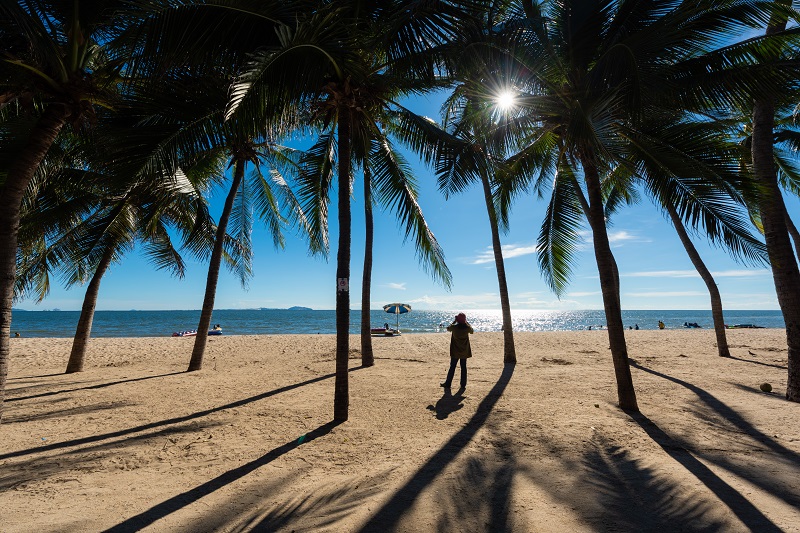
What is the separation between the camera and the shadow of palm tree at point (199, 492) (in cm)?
291

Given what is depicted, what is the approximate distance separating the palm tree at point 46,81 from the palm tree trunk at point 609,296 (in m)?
7.13

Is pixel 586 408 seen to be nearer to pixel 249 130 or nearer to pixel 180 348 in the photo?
pixel 249 130

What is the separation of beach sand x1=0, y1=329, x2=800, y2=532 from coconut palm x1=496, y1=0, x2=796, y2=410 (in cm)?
185

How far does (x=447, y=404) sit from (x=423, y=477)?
305 cm

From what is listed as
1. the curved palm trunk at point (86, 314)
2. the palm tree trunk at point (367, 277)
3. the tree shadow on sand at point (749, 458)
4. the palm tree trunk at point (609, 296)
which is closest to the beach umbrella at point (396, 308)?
the palm tree trunk at point (367, 277)

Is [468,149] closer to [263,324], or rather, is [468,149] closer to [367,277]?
[367,277]

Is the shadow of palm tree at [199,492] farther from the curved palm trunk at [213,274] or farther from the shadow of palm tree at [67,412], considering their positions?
the curved palm trunk at [213,274]

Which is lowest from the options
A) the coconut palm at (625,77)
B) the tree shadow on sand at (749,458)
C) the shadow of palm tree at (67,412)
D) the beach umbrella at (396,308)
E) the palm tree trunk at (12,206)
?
the tree shadow on sand at (749,458)

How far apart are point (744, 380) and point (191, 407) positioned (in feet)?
39.2

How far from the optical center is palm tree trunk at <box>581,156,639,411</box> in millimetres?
6195

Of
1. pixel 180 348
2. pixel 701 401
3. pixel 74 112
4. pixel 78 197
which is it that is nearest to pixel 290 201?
pixel 78 197

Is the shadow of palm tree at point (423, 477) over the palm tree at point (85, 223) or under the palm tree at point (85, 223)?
under

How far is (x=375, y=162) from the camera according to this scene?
8570 mm

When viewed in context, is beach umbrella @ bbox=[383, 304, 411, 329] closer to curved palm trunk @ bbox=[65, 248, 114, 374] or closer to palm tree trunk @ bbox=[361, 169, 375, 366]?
palm tree trunk @ bbox=[361, 169, 375, 366]
